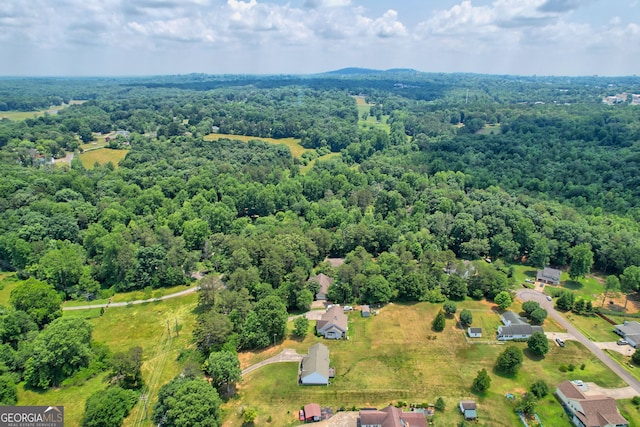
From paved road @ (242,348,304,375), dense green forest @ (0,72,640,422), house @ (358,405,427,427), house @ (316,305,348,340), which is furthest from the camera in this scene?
dense green forest @ (0,72,640,422)

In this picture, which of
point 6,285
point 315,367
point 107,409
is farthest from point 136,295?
point 315,367

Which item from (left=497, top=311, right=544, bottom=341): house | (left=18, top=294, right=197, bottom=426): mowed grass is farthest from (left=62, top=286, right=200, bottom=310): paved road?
(left=497, top=311, right=544, bottom=341): house

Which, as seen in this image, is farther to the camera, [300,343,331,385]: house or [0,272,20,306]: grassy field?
[0,272,20,306]: grassy field

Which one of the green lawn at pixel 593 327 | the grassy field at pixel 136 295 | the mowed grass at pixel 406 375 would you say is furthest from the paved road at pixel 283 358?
the green lawn at pixel 593 327

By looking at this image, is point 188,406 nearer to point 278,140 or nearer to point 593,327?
point 593,327

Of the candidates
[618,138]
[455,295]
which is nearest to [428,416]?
[455,295]

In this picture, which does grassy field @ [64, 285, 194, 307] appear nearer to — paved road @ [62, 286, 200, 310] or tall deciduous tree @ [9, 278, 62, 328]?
paved road @ [62, 286, 200, 310]

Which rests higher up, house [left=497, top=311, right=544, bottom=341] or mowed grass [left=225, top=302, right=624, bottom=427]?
house [left=497, top=311, right=544, bottom=341]
